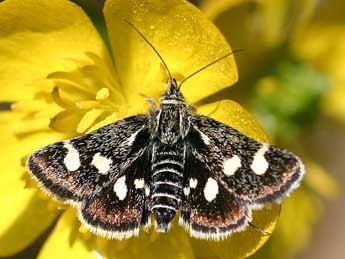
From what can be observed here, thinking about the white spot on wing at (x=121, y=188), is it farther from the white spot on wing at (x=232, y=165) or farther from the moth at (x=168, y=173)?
the white spot on wing at (x=232, y=165)

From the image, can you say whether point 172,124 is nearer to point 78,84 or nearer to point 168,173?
point 168,173

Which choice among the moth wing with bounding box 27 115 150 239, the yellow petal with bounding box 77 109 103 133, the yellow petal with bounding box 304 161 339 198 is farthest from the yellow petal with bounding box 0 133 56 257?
the yellow petal with bounding box 304 161 339 198

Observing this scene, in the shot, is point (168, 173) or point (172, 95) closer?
point (168, 173)

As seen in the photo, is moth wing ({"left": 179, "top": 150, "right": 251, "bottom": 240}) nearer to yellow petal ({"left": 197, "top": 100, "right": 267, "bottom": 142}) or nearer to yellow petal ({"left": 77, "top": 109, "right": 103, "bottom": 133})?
yellow petal ({"left": 197, "top": 100, "right": 267, "bottom": 142})

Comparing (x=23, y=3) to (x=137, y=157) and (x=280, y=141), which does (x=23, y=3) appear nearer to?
(x=137, y=157)

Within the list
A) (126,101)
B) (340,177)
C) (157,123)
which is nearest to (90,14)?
(126,101)

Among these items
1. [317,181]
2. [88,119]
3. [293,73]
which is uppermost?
[88,119]

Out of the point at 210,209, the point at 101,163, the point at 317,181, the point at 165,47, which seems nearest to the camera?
the point at 210,209

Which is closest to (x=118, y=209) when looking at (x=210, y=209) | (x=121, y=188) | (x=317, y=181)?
(x=121, y=188)
